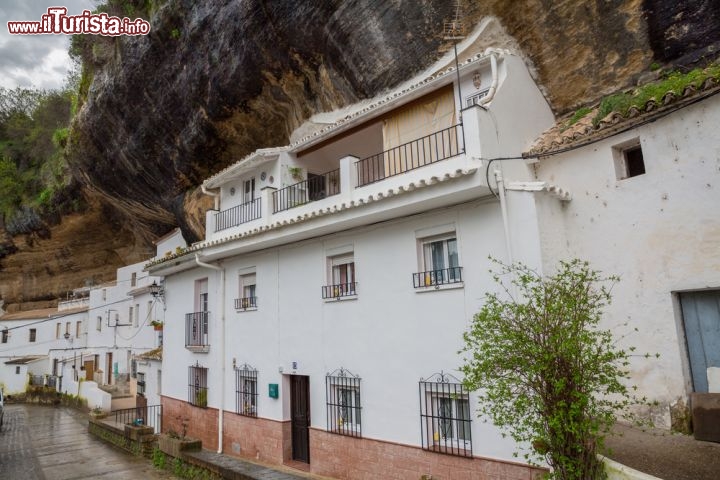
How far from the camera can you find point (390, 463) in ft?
26.3

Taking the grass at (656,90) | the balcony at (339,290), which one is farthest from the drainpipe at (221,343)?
the grass at (656,90)

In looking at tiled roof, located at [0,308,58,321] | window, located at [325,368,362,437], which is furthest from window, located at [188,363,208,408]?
tiled roof, located at [0,308,58,321]

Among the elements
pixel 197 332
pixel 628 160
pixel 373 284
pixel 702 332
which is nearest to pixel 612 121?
pixel 628 160

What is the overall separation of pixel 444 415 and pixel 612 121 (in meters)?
5.13

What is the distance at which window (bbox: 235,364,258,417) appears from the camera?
37.0 feet

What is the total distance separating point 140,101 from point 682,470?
17.4m

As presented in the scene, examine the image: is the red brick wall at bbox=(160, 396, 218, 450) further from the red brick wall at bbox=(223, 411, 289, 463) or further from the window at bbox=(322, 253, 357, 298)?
the window at bbox=(322, 253, 357, 298)

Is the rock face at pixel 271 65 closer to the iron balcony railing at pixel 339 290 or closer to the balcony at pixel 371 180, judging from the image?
the balcony at pixel 371 180

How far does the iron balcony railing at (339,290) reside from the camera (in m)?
9.25

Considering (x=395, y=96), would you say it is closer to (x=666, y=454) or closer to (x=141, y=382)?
(x=666, y=454)

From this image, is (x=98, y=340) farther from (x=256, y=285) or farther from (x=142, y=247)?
(x=256, y=285)

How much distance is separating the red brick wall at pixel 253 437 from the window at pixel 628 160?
27.0 ft

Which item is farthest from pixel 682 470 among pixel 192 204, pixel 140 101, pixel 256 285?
pixel 140 101

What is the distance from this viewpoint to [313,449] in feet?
31.0
